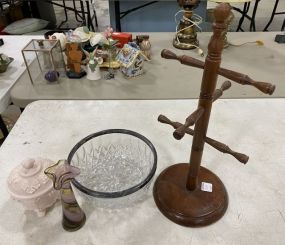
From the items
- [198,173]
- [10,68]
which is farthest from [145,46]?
[198,173]

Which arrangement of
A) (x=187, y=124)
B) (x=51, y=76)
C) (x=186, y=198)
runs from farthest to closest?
(x=51, y=76) → (x=186, y=198) → (x=187, y=124)

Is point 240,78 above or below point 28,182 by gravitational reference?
above

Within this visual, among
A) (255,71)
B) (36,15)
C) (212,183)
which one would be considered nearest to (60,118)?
(212,183)

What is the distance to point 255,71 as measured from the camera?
3.22ft

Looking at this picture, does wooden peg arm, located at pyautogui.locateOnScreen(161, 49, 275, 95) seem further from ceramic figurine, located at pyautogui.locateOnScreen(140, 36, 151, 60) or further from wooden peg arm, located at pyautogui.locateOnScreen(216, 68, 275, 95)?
ceramic figurine, located at pyautogui.locateOnScreen(140, 36, 151, 60)

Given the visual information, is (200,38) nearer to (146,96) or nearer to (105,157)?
(146,96)

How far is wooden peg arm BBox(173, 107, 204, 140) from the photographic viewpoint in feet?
1.21

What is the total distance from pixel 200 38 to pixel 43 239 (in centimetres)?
107

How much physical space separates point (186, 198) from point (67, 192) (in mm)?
223

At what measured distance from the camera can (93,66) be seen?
0.93 metres

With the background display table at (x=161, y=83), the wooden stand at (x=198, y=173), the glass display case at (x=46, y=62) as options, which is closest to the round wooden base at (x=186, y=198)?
the wooden stand at (x=198, y=173)

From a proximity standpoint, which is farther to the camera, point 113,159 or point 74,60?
point 74,60

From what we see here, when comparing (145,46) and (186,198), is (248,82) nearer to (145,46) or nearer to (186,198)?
(186,198)

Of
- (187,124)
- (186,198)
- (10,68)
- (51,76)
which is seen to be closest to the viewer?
(187,124)
